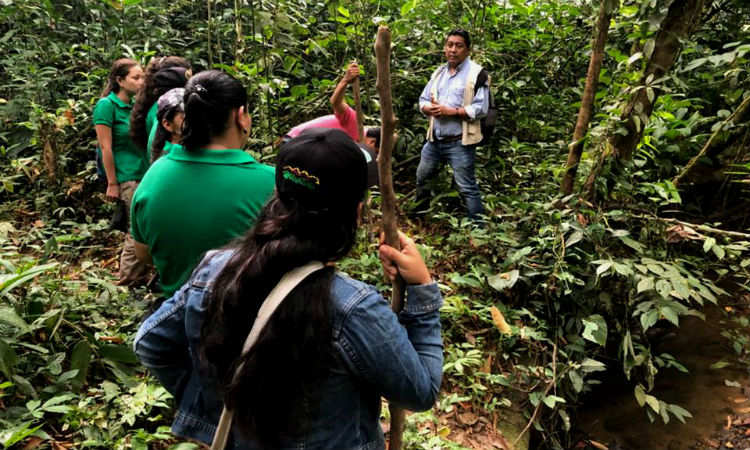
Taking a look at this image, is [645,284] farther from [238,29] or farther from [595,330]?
[238,29]

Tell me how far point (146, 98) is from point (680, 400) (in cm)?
490

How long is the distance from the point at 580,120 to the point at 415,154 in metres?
2.60

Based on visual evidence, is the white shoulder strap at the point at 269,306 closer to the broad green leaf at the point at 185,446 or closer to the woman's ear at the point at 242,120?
the woman's ear at the point at 242,120

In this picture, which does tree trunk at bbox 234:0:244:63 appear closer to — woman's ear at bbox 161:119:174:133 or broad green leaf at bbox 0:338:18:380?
woman's ear at bbox 161:119:174:133

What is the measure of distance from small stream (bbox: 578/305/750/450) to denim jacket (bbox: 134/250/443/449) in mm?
3468

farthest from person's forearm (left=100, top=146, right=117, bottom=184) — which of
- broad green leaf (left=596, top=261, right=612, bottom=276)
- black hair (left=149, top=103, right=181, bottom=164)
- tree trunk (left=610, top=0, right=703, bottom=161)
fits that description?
tree trunk (left=610, top=0, right=703, bottom=161)

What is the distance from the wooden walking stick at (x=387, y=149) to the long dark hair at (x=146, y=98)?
245 centimetres

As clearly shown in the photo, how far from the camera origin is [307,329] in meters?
1.08

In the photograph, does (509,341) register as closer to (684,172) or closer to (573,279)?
(573,279)

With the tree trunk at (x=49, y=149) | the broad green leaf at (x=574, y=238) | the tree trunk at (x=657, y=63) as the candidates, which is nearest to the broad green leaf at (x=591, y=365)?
the broad green leaf at (x=574, y=238)

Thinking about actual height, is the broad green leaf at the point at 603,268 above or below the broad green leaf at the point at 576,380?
above

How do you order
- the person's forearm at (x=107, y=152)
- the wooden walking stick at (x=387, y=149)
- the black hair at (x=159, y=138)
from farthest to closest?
the person's forearm at (x=107, y=152) → the black hair at (x=159, y=138) → the wooden walking stick at (x=387, y=149)

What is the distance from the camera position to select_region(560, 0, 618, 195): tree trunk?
357cm

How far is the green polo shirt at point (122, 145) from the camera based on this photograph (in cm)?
380
